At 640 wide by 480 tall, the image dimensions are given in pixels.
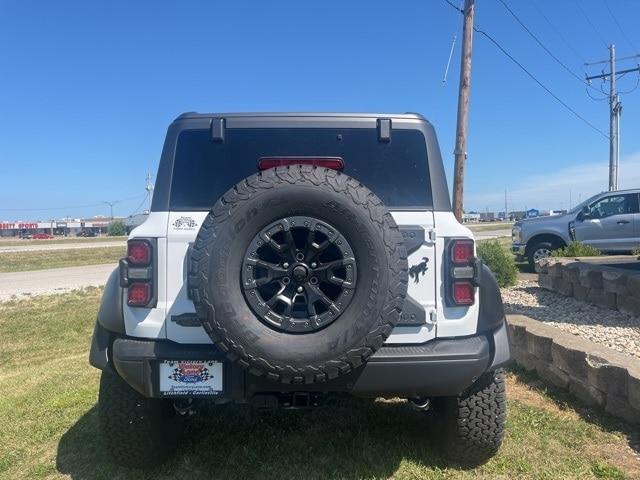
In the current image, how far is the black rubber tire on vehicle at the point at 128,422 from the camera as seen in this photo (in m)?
2.96

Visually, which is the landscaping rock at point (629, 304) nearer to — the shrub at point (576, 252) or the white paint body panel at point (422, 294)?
the shrub at point (576, 252)

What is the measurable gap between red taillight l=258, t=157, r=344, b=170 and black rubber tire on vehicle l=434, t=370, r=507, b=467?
1405 mm

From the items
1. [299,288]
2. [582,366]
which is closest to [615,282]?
[582,366]

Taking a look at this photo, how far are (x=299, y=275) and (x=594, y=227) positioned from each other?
467 inches

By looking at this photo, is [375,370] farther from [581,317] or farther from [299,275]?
[581,317]

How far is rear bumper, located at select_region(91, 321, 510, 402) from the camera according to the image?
2.54m

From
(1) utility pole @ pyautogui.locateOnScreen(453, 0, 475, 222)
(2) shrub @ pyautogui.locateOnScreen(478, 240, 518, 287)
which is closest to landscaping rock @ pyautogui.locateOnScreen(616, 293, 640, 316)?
(2) shrub @ pyautogui.locateOnScreen(478, 240, 518, 287)

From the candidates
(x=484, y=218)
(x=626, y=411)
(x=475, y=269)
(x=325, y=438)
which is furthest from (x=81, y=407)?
(x=484, y=218)

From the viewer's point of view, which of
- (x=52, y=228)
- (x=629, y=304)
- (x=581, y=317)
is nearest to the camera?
(x=629, y=304)

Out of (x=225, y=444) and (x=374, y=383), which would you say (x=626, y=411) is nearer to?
(x=374, y=383)

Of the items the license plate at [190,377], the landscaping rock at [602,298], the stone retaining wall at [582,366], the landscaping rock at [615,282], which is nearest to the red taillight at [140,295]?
the license plate at [190,377]

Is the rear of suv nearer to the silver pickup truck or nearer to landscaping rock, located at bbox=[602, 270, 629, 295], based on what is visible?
landscaping rock, located at bbox=[602, 270, 629, 295]

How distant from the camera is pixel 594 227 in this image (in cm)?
1238

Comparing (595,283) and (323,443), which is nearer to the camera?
(323,443)
